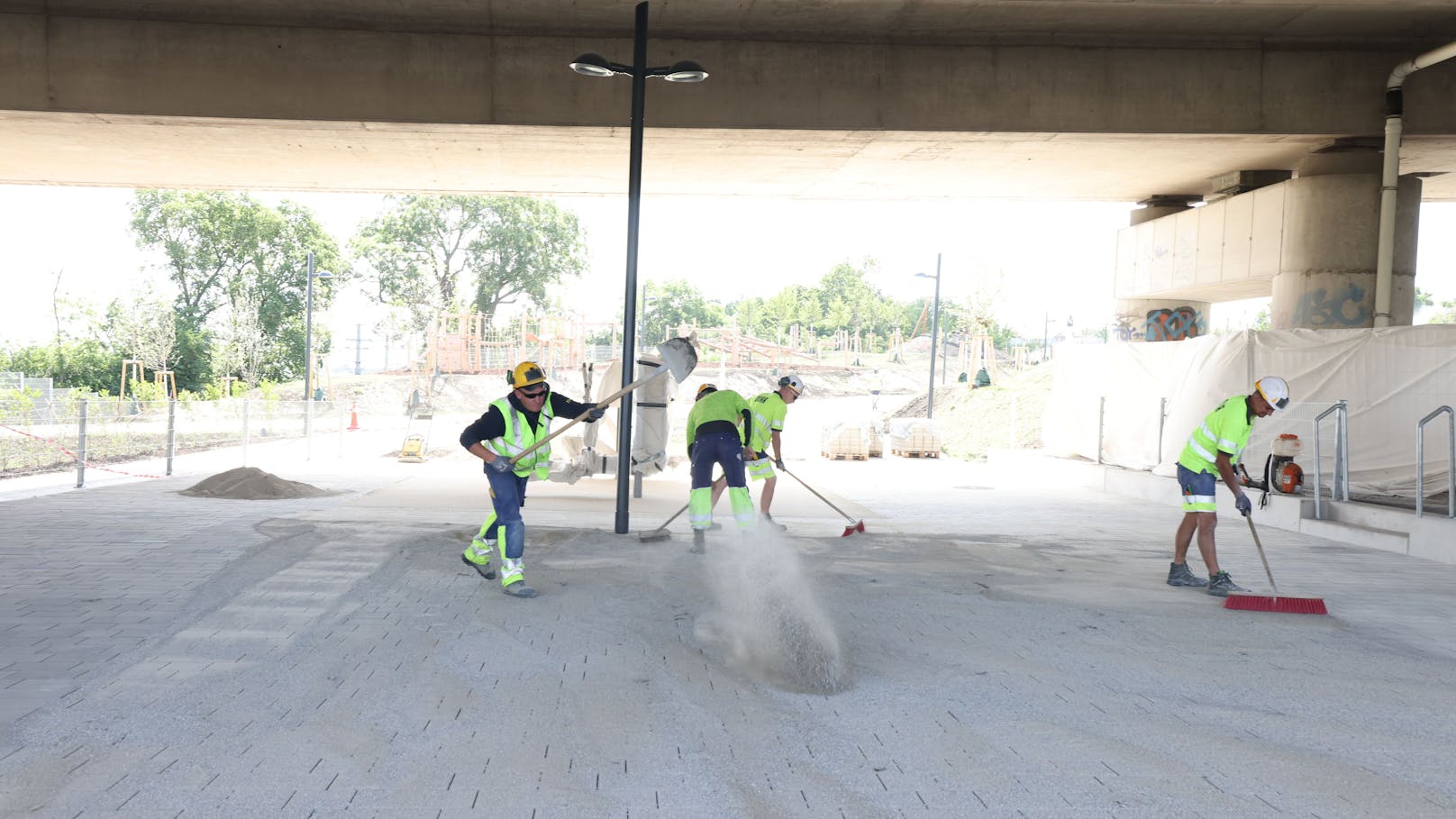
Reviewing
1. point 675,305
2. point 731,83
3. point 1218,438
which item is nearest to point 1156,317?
point 731,83

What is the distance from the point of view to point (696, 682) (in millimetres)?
5289

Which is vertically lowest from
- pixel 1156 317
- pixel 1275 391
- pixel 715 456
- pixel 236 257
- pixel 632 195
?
pixel 715 456

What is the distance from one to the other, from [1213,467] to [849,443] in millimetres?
15876

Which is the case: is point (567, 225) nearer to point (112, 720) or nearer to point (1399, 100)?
point (1399, 100)

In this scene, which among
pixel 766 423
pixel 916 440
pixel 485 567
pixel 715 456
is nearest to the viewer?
pixel 485 567

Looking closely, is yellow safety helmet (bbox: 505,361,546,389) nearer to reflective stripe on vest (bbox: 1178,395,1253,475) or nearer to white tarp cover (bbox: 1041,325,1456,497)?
reflective stripe on vest (bbox: 1178,395,1253,475)

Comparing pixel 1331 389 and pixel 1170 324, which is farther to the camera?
pixel 1170 324

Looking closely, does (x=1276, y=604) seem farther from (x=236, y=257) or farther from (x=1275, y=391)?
(x=236, y=257)

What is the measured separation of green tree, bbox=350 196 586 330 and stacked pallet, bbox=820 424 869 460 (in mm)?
38451

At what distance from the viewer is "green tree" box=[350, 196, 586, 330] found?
58.8 meters

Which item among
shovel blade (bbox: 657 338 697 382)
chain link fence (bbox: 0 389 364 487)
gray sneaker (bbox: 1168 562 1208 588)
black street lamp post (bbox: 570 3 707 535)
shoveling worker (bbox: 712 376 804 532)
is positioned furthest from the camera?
chain link fence (bbox: 0 389 364 487)

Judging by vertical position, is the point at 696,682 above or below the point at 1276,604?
below

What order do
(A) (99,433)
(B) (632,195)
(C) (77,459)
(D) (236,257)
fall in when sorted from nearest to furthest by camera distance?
1. (B) (632,195)
2. (C) (77,459)
3. (A) (99,433)
4. (D) (236,257)

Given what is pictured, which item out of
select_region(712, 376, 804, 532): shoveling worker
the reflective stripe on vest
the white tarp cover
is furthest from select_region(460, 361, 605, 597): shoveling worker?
the white tarp cover
